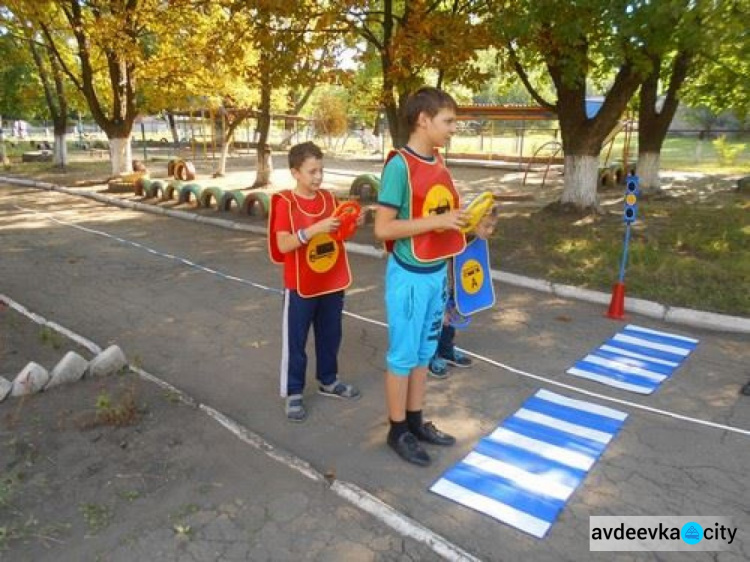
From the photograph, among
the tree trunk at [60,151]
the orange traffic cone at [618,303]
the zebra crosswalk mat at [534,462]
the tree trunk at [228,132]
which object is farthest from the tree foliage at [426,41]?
the tree trunk at [60,151]

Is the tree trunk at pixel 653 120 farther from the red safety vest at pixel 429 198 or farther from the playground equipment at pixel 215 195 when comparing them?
the red safety vest at pixel 429 198

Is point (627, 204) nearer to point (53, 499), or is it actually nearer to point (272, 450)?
point (272, 450)

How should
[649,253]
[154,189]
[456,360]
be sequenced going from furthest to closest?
[154,189] → [649,253] → [456,360]

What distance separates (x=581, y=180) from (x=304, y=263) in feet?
24.2

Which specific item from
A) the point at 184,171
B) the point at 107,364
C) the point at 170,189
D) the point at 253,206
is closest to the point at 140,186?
the point at 170,189

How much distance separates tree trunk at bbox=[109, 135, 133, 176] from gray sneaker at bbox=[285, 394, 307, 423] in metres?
15.0

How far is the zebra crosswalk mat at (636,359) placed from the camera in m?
4.61

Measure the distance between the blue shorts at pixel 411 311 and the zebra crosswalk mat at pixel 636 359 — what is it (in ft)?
6.47

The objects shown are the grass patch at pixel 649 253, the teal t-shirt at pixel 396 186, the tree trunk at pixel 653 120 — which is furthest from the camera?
the tree trunk at pixel 653 120

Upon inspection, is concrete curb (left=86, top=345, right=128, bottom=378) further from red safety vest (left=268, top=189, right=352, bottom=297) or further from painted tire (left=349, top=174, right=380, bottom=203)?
painted tire (left=349, top=174, right=380, bottom=203)

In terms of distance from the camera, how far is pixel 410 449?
346cm

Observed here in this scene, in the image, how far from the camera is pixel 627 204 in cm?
595

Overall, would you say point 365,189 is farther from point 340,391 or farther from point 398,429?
point 398,429

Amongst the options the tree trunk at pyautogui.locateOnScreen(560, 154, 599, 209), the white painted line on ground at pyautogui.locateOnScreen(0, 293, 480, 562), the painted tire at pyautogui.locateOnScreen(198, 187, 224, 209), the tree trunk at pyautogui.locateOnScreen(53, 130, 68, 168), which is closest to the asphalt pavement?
the white painted line on ground at pyautogui.locateOnScreen(0, 293, 480, 562)
